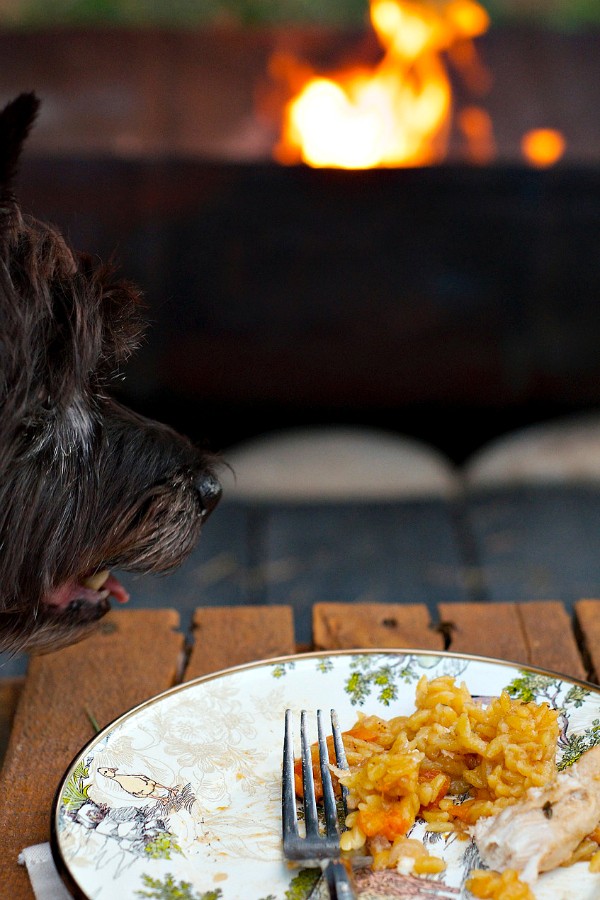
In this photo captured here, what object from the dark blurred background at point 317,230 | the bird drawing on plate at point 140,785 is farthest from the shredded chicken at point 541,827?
the dark blurred background at point 317,230

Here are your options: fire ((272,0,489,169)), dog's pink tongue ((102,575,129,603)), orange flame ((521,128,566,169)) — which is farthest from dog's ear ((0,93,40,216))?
orange flame ((521,128,566,169))

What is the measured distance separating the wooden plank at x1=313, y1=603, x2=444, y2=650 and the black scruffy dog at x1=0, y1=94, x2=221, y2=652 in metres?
0.32

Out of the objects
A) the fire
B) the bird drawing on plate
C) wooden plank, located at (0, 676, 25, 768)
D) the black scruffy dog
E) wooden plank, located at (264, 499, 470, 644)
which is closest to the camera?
the bird drawing on plate

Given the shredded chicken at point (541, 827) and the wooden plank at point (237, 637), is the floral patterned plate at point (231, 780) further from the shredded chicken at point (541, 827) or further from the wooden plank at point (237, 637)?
the wooden plank at point (237, 637)

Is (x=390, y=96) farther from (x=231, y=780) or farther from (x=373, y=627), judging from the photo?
(x=231, y=780)

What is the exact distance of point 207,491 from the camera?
194 cm

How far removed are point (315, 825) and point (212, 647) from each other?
27.8 inches

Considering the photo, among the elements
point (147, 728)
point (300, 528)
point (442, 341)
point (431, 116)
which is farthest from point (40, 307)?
point (431, 116)

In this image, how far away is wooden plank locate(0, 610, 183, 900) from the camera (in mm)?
1446

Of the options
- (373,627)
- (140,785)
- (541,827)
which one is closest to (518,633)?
(373,627)

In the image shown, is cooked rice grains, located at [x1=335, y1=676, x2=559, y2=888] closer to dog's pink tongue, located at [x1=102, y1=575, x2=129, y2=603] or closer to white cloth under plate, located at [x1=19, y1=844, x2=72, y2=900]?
white cloth under plate, located at [x1=19, y1=844, x2=72, y2=900]

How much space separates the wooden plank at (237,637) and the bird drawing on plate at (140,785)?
46 cm

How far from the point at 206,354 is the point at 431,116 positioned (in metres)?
1.43

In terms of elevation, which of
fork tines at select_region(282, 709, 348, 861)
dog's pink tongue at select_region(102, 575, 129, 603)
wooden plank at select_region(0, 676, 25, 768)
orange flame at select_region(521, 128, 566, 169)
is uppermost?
orange flame at select_region(521, 128, 566, 169)
